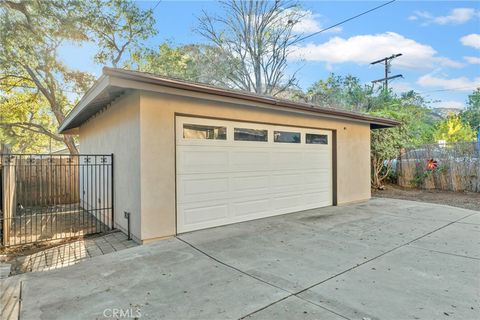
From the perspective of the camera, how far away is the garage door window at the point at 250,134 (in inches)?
231

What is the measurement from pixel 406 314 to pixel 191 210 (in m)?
3.71

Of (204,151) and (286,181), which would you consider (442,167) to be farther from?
(204,151)

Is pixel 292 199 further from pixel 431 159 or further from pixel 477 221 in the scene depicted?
pixel 431 159

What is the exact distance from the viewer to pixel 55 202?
31.6 feet

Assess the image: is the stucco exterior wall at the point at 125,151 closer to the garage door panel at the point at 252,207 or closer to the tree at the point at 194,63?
the garage door panel at the point at 252,207

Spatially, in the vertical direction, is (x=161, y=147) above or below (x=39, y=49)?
below

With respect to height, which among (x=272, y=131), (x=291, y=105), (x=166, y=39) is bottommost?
Result: (x=272, y=131)

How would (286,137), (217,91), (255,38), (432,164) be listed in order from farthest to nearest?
1. (255,38)
2. (432,164)
3. (286,137)
4. (217,91)

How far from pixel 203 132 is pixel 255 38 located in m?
15.6

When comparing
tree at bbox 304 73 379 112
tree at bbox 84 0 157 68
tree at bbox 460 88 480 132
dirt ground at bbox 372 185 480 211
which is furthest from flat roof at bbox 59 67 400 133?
tree at bbox 460 88 480 132

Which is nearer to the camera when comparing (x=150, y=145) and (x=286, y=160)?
(x=150, y=145)

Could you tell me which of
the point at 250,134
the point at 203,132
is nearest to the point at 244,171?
the point at 250,134

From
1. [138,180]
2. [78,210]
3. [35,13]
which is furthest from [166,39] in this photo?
[138,180]

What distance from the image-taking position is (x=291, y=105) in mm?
6176
